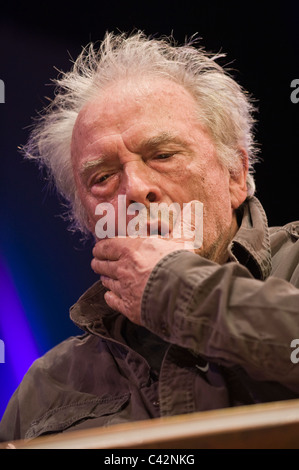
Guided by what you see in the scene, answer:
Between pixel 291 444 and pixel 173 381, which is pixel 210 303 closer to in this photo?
pixel 173 381

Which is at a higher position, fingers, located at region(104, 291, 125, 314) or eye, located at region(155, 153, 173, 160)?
eye, located at region(155, 153, 173, 160)

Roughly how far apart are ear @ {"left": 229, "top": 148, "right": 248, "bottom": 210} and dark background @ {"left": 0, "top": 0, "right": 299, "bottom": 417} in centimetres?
82

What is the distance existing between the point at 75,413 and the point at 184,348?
0.41 metres

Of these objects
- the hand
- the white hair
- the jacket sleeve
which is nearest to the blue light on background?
the white hair

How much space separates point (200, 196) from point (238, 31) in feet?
4.19

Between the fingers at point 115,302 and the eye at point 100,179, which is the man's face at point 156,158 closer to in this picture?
the eye at point 100,179

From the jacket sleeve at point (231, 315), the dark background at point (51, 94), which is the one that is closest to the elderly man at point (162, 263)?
the jacket sleeve at point (231, 315)

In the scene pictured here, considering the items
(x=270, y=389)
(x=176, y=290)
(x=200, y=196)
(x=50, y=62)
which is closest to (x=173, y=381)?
(x=270, y=389)

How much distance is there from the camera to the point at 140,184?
4.99 ft

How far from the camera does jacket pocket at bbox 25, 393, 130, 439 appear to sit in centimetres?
147

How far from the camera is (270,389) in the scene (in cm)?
119

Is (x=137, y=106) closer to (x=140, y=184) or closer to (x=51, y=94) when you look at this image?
(x=140, y=184)

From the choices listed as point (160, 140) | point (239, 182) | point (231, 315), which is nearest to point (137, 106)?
point (160, 140)

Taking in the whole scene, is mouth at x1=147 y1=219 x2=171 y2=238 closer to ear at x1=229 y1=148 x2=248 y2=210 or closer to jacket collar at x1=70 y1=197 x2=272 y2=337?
jacket collar at x1=70 y1=197 x2=272 y2=337
